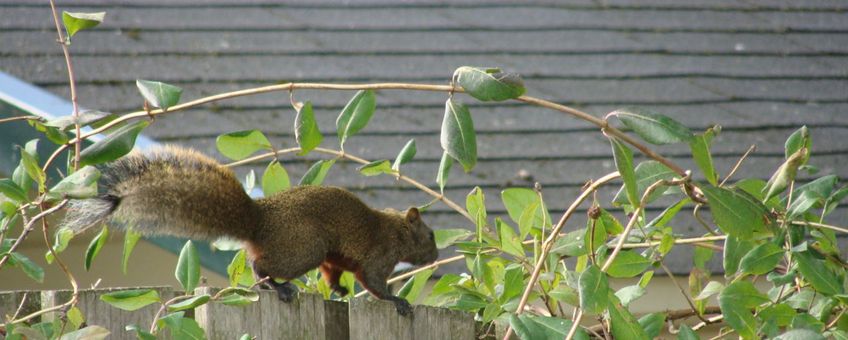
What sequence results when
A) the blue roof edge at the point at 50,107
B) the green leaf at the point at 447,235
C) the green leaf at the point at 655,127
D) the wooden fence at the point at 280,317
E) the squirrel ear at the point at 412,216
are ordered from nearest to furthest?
1. the green leaf at the point at 655,127
2. the wooden fence at the point at 280,317
3. the green leaf at the point at 447,235
4. the squirrel ear at the point at 412,216
5. the blue roof edge at the point at 50,107

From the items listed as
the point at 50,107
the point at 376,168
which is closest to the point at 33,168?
the point at 376,168

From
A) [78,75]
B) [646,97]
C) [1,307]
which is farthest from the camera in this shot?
[646,97]

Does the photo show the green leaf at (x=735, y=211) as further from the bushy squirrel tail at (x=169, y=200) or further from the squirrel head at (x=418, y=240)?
the squirrel head at (x=418, y=240)

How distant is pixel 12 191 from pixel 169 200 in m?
0.37

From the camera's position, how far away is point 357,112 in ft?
6.50

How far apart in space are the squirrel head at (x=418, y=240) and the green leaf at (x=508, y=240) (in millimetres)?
682

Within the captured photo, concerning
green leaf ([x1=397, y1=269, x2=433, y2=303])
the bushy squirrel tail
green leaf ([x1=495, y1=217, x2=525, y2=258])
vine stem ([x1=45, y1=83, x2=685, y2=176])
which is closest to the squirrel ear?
green leaf ([x1=397, y1=269, x2=433, y2=303])

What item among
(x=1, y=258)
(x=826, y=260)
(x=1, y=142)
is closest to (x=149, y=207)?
(x=1, y=258)

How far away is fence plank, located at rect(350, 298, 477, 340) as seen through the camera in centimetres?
180

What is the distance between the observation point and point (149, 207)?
6.42 feet

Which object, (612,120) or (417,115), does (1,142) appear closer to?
(417,115)

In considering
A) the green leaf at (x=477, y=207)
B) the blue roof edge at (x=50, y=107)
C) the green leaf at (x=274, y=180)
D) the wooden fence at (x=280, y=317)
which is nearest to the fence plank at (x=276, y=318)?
the wooden fence at (x=280, y=317)

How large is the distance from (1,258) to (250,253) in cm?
57

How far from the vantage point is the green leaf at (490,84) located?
162 cm
